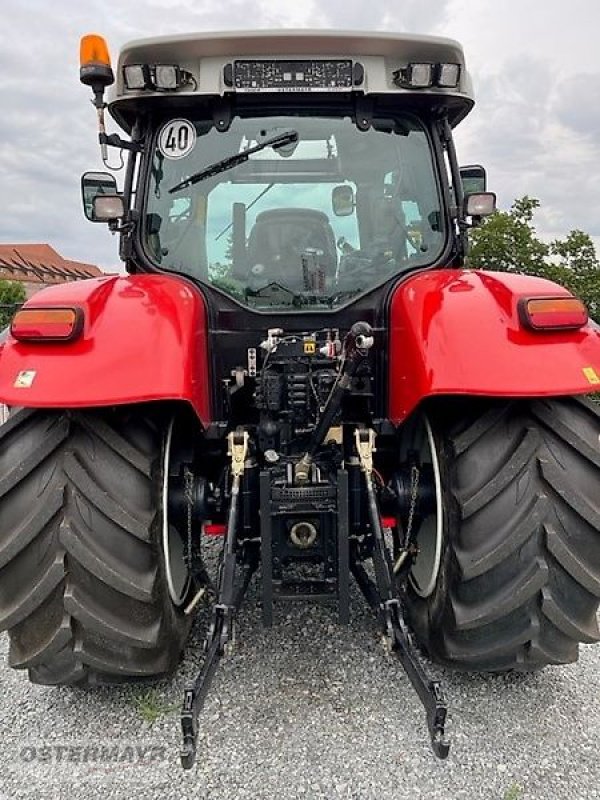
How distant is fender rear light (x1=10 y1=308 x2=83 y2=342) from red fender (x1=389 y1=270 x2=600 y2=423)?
1.17 metres

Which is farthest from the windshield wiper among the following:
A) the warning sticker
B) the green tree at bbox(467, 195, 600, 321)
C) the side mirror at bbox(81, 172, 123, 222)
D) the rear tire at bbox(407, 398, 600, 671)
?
the green tree at bbox(467, 195, 600, 321)

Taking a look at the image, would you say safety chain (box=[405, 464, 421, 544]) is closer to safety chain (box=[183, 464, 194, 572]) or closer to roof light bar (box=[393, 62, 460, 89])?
safety chain (box=[183, 464, 194, 572])

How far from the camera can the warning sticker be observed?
7.05 feet

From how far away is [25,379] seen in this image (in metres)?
2.12

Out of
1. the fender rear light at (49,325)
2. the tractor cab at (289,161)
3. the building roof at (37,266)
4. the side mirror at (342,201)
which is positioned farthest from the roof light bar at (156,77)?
the building roof at (37,266)

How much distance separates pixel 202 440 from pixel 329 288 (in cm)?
87

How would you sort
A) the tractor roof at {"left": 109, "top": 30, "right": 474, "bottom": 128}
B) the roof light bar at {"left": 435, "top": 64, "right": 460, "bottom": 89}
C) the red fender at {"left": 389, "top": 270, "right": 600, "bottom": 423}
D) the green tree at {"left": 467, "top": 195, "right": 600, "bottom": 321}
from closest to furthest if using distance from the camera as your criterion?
the red fender at {"left": 389, "top": 270, "right": 600, "bottom": 423}
the tractor roof at {"left": 109, "top": 30, "right": 474, "bottom": 128}
the roof light bar at {"left": 435, "top": 64, "right": 460, "bottom": 89}
the green tree at {"left": 467, "top": 195, "right": 600, "bottom": 321}

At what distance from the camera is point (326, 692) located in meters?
2.57

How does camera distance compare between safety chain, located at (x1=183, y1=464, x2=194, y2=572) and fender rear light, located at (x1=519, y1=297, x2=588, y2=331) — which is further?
safety chain, located at (x1=183, y1=464, x2=194, y2=572)

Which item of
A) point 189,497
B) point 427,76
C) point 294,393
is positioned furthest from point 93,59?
point 189,497

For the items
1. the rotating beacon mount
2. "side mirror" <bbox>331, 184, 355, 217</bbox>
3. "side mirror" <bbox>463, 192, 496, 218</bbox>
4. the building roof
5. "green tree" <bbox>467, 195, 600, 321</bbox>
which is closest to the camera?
the rotating beacon mount

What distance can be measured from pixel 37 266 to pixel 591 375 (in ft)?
207

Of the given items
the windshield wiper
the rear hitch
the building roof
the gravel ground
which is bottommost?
the gravel ground

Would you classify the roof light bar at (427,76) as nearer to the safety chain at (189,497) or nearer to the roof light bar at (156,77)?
the roof light bar at (156,77)
